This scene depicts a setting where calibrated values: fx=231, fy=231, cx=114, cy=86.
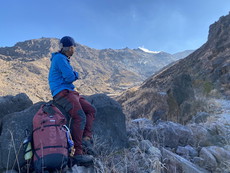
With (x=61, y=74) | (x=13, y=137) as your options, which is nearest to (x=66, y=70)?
(x=61, y=74)

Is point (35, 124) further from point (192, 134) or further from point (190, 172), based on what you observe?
point (192, 134)

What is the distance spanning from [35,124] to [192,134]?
116 inches

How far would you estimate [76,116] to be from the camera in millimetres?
3607

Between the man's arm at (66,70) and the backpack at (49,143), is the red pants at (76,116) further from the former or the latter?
the backpack at (49,143)

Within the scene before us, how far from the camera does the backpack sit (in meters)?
2.78

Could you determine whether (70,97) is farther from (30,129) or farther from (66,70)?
(30,129)

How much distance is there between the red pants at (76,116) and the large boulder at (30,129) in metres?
0.26

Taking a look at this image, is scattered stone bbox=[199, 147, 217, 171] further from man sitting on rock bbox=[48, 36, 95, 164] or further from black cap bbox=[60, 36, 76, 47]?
black cap bbox=[60, 36, 76, 47]

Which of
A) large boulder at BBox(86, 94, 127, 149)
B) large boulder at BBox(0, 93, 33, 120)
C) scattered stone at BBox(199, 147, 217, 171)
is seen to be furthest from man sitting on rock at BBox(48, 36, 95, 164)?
scattered stone at BBox(199, 147, 217, 171)

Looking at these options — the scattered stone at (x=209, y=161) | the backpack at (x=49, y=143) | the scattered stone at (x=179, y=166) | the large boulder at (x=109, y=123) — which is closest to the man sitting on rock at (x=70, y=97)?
the large boulder at (x=109, y=123)

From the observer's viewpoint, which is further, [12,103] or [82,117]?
[12,103]

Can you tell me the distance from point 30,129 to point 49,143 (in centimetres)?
62

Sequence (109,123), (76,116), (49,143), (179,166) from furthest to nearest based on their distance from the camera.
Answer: (109,123) < (76,116) < (179,166) < (49,143)

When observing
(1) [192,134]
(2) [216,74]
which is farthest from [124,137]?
(2) [216,74]
